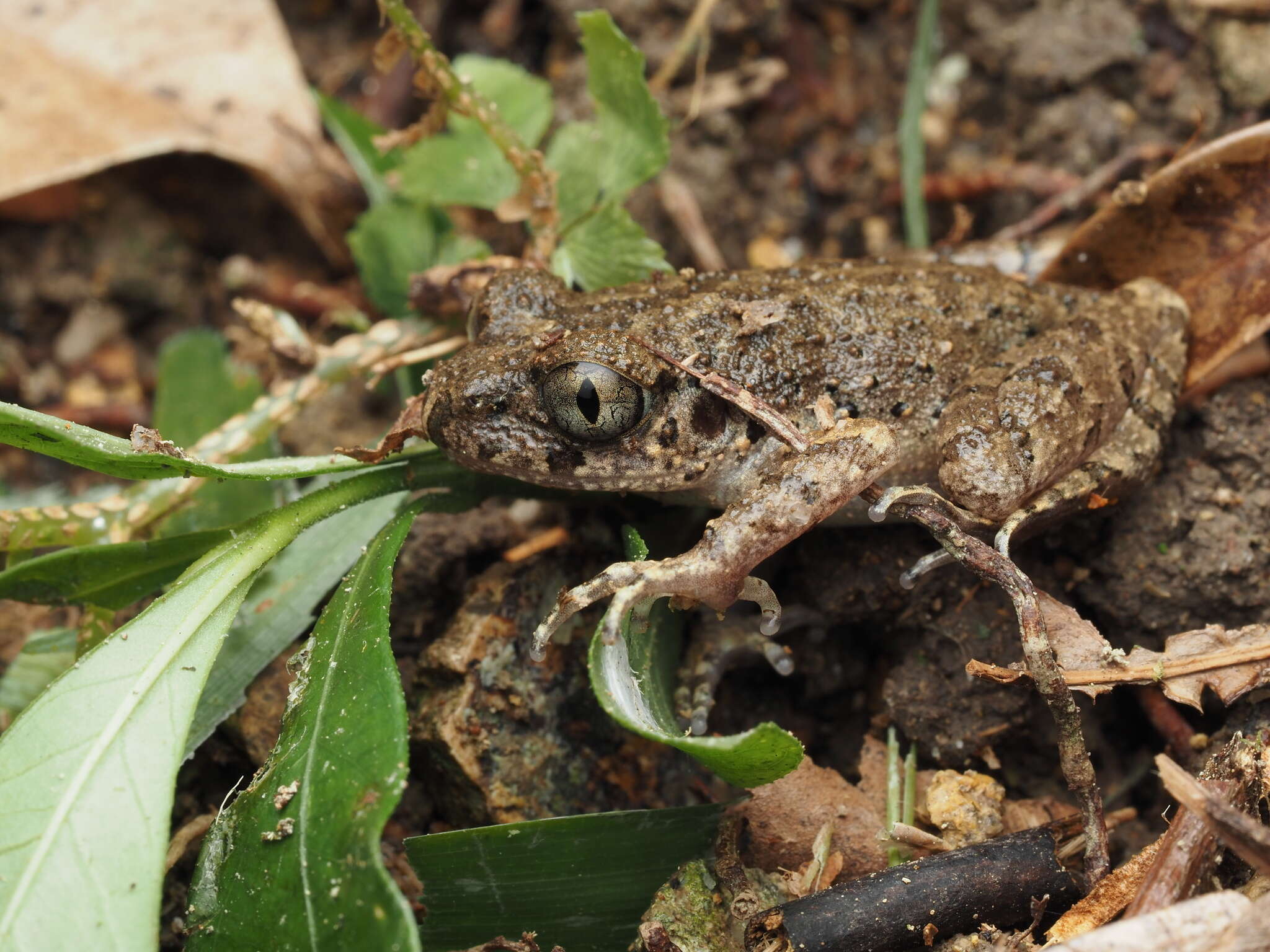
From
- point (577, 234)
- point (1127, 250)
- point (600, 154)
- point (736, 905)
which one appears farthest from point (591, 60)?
point (736, 905)

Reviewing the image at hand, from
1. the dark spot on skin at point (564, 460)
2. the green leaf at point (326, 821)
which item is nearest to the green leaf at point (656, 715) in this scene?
the dark spot on skin at point (564, 460)

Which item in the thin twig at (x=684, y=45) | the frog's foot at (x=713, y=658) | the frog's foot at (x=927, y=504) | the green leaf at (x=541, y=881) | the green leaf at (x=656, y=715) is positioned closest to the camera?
the green leaf at (x=656, y=715)

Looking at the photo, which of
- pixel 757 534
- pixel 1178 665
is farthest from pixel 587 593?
pixel 1178 665

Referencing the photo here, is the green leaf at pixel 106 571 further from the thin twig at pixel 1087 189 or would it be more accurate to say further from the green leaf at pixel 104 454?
Answer: the thin twig at pixel 1087 189

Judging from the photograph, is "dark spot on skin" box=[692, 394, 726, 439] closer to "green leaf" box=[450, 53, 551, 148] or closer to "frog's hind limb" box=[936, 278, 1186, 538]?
"frog's hind limb" box=[936, 278, 1186, 538]

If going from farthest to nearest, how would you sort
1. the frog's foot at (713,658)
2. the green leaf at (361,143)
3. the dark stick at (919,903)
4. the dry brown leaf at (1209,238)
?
1. the green leaf at (361,143)
2. the dry brown leaf at (1209,238)
3. the frog's foot at (713,658)
4. the dark stick at (919,903)

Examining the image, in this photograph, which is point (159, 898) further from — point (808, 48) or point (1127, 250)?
point (808, 48)

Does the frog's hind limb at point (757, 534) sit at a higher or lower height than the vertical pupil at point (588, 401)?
lower

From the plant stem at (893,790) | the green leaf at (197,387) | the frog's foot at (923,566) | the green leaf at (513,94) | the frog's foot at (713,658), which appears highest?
the green leaf at (513,94)

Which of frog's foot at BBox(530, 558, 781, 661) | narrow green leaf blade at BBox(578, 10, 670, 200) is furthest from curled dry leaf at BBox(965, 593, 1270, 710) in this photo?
narrow green leaf blade at BBox(578, 10, 670, 200)
